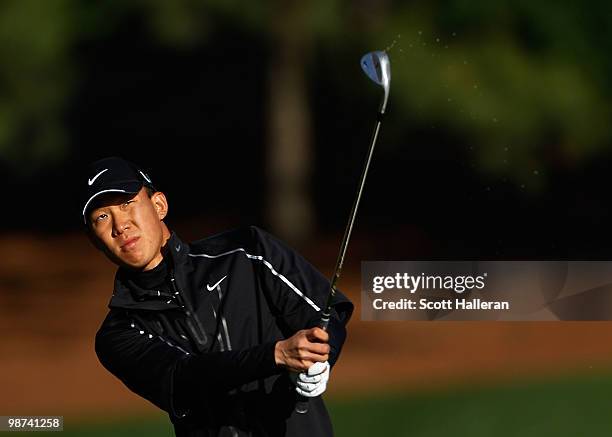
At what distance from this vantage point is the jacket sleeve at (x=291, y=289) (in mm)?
4418

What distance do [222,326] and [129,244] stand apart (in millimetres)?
405

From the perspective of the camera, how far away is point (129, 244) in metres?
4.34

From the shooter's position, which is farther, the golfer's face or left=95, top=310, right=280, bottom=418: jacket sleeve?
the golfer's face

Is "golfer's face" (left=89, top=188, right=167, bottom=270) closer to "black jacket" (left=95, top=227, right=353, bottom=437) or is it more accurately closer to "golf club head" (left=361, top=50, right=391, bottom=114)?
"black jacket" (left=95, top=227, right=353, bottom=437)

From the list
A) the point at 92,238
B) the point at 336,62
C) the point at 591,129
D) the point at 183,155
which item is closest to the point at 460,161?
the point at 336,62

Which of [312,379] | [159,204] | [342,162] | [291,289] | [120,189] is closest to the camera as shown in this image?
[312,379]

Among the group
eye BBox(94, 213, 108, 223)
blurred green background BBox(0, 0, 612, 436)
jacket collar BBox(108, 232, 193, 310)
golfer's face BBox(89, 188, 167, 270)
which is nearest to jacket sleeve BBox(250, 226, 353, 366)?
jacket collar BBox(108, 232, 193, 310)

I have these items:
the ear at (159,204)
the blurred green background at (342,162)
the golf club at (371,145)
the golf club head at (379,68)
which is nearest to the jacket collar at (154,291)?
the ear at (159,204)

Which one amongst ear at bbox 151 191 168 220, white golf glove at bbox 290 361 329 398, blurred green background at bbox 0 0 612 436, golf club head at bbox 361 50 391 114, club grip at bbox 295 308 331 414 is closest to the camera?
white golf glove at bbox 290 361 329 398

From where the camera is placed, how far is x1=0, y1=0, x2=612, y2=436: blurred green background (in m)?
12.7

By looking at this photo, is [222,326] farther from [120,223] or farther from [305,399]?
[120,223]

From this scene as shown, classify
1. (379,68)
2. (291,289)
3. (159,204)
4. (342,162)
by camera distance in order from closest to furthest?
1. (291,289)
2. (159,204)
3. (379,68)
4. (342,162)

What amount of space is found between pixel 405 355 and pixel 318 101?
27.4ft

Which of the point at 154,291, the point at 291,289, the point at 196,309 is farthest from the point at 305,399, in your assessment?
the point at 154,291
